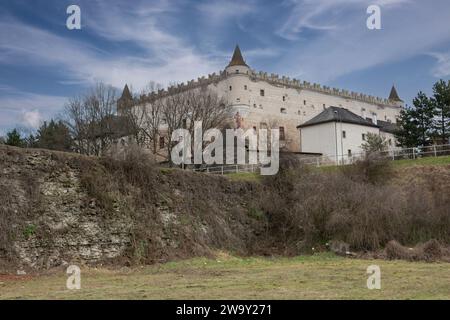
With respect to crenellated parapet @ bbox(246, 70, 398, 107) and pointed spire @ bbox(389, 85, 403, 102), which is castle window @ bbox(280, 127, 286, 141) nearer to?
crenellated parapet @ bbox(246, 70, 398, 107)

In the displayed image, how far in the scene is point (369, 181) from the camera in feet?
114

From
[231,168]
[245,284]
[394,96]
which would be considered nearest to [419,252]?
[245,284]

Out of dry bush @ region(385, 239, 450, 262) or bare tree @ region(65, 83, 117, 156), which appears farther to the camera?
bare tree @ region(65, 83, 117, 156)

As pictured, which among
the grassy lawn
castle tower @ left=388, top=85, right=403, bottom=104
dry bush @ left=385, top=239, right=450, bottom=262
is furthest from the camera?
castle tower @ left=388, top=85, right=403, bottom=104

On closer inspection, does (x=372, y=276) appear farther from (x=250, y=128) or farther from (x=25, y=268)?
(x=250, y=128)

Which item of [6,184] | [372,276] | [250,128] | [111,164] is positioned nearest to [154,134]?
[250,128]

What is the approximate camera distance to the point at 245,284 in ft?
47.1

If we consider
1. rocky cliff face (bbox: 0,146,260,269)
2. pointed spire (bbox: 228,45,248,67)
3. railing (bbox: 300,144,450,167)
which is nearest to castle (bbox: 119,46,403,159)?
pointed spire (bbox: 228,45,248,67)

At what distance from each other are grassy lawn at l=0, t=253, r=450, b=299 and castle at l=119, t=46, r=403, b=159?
52.8 meters

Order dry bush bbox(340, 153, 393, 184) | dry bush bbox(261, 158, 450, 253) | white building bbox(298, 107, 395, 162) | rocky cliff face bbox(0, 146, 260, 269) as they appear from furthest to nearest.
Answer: white building bbox(298, 107, 395, 162)
dry bush bbox(340, 153, 393, 184)
dry bush bbox(261, 158, 450, 253)
rocky cliff face bbox(0, 146, 260, 269)

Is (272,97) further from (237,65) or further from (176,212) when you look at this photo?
(176,212)

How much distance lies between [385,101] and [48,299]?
9512cm

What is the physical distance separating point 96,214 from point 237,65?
5876cm

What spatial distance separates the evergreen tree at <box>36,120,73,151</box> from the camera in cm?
5841
